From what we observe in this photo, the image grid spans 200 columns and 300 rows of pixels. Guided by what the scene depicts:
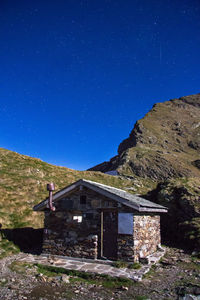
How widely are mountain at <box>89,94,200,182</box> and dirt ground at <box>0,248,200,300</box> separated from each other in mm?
52657

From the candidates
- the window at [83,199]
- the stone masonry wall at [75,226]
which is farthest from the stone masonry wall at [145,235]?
the window at [83,199]

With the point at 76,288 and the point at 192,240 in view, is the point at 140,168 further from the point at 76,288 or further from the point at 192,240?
the point at 76,288

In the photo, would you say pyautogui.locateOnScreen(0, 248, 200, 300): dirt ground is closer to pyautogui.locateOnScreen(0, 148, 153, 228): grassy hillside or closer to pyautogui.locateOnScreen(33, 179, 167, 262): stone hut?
pyautogui.locateOnScreen(33, 179, 167, 262): stone hut

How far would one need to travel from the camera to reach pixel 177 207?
66.5ft

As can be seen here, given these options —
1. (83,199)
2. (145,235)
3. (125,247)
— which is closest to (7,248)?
(83,199)

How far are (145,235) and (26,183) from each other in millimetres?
15140

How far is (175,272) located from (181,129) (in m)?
112

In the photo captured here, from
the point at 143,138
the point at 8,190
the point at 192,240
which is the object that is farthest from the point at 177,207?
the point at 143,138

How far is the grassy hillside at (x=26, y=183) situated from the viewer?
1716cm

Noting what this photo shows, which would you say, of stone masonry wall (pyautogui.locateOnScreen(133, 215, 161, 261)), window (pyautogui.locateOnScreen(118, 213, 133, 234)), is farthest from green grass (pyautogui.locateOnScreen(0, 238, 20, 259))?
stone masonry wall (pyautogui.locateOnScreen(133, 215, 161, 261))

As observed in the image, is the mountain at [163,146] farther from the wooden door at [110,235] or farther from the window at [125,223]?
the window at [125,223]

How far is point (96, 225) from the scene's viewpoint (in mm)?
11656

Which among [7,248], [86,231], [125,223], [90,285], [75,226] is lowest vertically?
[90,285]

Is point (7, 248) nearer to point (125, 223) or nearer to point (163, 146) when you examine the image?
point (125, 223)
